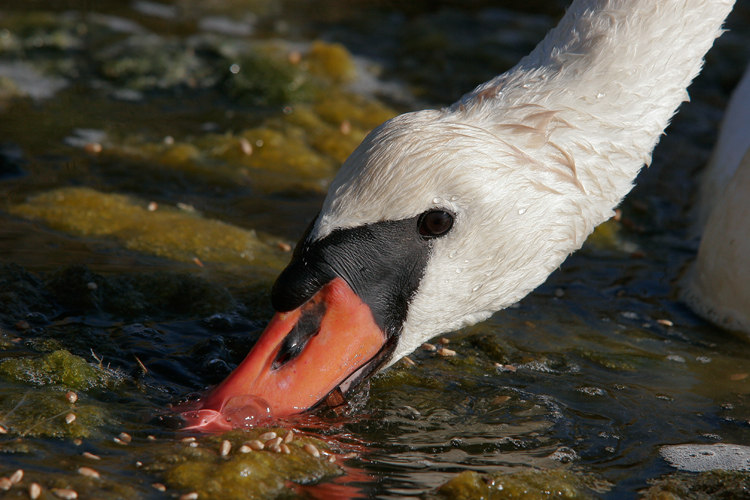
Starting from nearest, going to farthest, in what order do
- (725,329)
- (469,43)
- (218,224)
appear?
1. (725,329)
2. (218,224)
3. (469,43)

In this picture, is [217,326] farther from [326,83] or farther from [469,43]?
[469,43]

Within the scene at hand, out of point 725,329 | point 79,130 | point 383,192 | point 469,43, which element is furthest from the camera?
point 469,43

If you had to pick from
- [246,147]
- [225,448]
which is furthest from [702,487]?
[246,147]

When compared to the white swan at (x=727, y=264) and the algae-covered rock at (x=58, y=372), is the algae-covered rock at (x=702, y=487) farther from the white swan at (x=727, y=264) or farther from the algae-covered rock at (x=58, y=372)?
the algae-covered rock at (x=58, y=372)

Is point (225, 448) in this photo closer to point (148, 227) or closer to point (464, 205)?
point (464, 205)

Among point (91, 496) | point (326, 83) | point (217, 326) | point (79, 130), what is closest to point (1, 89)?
point (79, 130)

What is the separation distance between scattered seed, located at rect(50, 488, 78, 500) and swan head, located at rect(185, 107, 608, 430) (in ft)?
2.52

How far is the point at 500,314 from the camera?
20.6ft

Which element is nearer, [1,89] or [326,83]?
[1,89]

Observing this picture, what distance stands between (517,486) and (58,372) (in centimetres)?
256

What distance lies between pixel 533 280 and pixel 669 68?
1.58 meters

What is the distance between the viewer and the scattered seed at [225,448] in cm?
407

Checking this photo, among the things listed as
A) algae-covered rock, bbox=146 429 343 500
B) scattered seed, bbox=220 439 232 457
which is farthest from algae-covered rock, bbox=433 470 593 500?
scattered seed, bbox=220 439 232 457

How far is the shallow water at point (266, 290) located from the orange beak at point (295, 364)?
0.30 m
